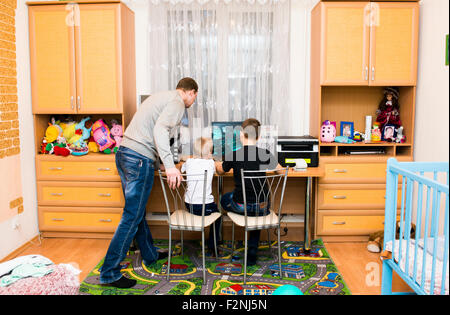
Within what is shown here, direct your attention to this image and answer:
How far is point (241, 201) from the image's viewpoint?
2820 millimetres

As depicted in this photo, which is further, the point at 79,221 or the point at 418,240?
the point at 79,221

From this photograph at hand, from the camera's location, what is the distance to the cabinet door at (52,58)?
3389mm

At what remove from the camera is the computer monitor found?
3383 millimetres

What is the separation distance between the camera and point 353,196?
11.3 feet

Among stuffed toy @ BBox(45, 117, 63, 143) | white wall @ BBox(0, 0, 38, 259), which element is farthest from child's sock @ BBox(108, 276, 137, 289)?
stuffed toy @ BBox(45, 117, 63, 143)

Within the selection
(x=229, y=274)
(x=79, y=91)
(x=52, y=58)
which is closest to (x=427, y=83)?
(x=229, y=274)

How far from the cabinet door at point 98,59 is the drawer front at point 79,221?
36.4 inches

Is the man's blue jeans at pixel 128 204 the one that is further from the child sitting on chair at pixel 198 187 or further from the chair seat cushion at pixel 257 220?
the chair seat cushion at pixel 257 220

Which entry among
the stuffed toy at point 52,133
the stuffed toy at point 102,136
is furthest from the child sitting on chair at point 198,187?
the stuffed toy at point 52,133

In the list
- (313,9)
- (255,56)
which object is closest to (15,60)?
(255,56)

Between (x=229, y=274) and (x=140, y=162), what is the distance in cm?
102

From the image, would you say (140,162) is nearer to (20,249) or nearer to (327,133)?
(20,249)

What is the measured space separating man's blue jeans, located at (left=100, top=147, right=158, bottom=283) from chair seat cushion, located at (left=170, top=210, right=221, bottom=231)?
237 millimetres
